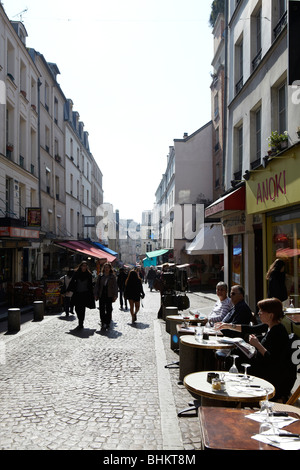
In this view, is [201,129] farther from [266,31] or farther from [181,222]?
[266,31]

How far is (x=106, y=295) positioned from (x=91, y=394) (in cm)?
566

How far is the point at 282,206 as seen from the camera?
920 centimetres

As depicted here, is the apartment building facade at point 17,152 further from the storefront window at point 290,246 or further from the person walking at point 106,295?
the storefront window at point 290,246

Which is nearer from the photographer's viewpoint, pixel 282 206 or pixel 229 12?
pixel 282 206

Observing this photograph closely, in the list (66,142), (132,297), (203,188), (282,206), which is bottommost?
(132,297)

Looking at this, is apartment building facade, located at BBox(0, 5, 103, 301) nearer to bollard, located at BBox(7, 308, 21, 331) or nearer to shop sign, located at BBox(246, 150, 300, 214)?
bollard, located at BBox(7, 308, 21, 331)

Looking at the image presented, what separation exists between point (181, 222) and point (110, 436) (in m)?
30.2

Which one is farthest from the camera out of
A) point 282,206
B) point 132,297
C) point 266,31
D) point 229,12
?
point 229,12

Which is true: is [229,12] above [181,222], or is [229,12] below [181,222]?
above

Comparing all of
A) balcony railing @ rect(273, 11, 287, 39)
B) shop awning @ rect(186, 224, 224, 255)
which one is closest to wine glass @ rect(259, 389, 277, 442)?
balcony railing @ rect(273, 11, 287, 39)

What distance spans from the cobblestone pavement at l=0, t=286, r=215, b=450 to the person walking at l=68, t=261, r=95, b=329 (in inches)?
43.5

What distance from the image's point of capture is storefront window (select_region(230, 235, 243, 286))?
13891 mm
